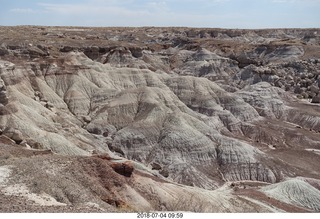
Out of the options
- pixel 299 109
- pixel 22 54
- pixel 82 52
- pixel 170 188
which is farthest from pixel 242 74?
pixel 170 188

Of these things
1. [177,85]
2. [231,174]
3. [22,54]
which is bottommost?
[231,174]

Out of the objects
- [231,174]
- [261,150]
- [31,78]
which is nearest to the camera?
[231,174]

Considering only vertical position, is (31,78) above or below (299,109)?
above

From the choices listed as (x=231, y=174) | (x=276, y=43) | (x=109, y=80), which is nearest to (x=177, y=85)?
(x=109, y=80)

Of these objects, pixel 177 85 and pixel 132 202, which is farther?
pixel 177 85

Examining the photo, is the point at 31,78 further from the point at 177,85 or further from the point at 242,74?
the point at 242,74

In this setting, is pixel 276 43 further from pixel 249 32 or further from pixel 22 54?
pixel 22 54

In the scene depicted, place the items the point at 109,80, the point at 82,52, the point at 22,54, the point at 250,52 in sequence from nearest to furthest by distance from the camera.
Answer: the point at 22,54 < the point at 109,80 < the point at 82,52 < the point at 250,52
